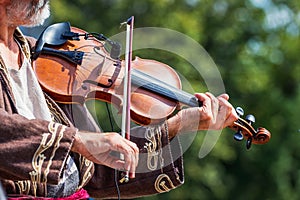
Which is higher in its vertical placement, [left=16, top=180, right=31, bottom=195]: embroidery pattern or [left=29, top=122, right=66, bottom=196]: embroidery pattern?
[left=29, top=122, right=66, bottom=196]: embroidery pattern

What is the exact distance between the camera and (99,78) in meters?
4.33

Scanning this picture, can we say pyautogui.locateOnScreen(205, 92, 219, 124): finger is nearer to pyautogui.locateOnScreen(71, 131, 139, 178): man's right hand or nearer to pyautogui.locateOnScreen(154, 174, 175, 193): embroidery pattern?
pyautogui.locateOnScreen(154, 174, 175, 193): embroidery pattern

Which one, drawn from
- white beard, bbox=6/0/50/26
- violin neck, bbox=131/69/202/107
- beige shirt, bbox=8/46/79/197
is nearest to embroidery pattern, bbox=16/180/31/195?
beige shirt, bbox=8/46/79/197

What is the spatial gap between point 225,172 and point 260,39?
3.00m

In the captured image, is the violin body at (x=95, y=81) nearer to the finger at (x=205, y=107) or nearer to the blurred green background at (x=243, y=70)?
the finger at (x=205, y=107)

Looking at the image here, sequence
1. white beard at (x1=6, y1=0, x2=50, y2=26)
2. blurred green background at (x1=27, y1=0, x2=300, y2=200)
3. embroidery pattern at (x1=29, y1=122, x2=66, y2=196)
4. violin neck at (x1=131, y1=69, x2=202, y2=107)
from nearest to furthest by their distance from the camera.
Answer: embroidery pattern at (x1=29, y1=122, x2=66, y2=196), white beard at (x1=6, y1=0, x2=50, y2=26), violin neck at (x1=131, y1=69, x2=202, y2=107), blurred green background at (x1=27, y1=0, x2=300, y2=200)

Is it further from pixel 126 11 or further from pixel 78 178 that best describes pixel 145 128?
pixel 126 11

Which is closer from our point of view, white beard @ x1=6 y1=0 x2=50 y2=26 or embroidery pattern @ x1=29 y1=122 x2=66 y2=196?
embroidery pattern @ x1=29 y1=122 x2=66 y2=196

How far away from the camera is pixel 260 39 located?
19.1 m

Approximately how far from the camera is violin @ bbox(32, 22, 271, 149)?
4.19 metres

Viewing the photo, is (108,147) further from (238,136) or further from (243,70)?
(243,70)

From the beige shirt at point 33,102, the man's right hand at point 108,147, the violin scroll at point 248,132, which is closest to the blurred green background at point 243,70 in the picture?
the violin scroll at point 248,132

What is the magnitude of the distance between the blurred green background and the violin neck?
10.7 m

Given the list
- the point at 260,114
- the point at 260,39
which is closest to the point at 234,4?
the point at 260,39
